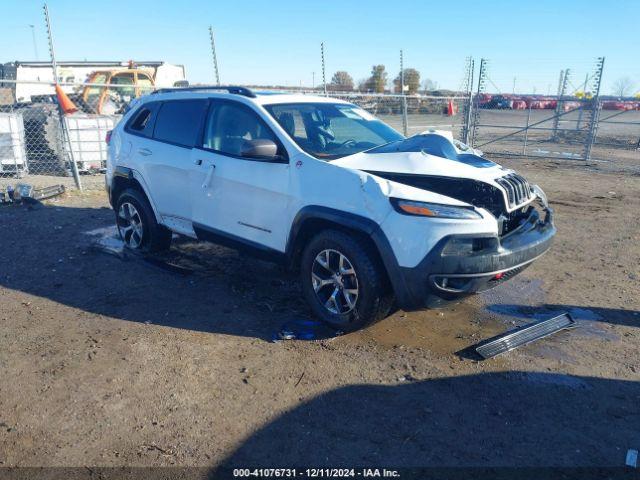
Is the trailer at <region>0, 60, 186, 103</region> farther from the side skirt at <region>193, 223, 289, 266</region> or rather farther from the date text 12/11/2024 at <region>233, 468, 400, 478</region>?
the date text 12/11/2024 at <region>233, 468, 400, 478</region>

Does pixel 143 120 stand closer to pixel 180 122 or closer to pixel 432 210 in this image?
pixel 180 122

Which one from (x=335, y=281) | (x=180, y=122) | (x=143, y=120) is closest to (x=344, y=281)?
(x=335, y=281)

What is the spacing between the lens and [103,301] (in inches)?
186

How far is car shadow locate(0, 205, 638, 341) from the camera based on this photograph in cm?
435

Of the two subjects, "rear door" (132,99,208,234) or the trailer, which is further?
the trailer

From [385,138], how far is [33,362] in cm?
351

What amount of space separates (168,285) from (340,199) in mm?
2265

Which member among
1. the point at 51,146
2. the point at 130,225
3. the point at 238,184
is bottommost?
the point at 130,225

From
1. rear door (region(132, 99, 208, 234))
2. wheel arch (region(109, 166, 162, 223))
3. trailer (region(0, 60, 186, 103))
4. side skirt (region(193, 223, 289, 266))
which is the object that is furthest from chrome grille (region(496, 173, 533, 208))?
trailer (region(0, 60, 186, 103))

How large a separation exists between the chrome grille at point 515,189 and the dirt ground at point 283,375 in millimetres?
1053

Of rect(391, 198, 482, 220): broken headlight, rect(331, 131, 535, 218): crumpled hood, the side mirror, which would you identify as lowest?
rect(391, 198, 482, 220): broken headlight

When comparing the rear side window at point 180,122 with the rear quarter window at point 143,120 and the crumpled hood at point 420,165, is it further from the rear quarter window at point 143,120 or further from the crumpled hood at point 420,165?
the crumpled hood at point 420,165

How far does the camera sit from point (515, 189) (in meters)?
3.98

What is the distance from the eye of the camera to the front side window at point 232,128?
14.6 ft
